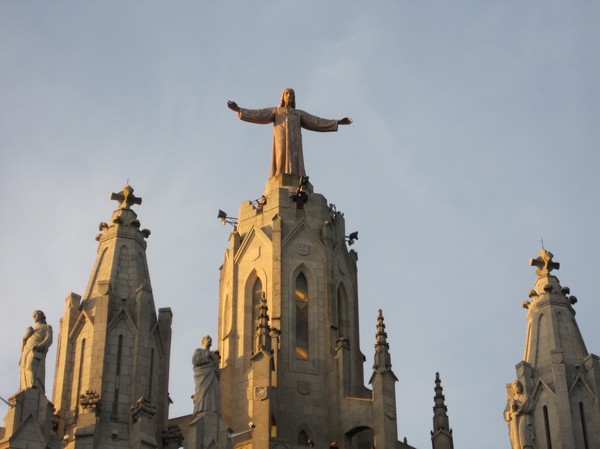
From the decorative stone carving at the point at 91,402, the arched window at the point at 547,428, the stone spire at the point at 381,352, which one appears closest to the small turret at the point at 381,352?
the stone spire at the point at 381,352

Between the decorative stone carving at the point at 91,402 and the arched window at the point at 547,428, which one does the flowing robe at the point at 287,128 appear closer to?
the arched window at the point at 547,428

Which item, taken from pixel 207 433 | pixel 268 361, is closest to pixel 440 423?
pixel 268 361

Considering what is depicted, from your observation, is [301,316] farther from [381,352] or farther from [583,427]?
[583,427]

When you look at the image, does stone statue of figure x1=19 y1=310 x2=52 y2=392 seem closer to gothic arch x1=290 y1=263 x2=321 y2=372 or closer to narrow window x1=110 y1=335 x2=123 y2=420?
narrow window x1=110 y1=335 x2=123 y2=420

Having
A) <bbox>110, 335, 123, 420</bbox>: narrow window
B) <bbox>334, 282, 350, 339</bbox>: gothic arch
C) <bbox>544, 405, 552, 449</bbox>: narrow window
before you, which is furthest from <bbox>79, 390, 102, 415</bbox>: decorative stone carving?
<bbox>544, 405, 552, 449</bbox>: narrow window

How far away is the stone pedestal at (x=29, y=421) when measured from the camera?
172ft

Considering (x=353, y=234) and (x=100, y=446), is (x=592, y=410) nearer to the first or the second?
(x=353, y=234)

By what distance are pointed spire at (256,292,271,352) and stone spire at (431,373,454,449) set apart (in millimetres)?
5943

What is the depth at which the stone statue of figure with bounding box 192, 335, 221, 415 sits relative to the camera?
56031 mm

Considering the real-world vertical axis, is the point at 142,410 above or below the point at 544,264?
below

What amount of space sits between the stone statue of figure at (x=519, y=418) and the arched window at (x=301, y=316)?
701 cm

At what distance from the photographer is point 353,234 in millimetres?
67000

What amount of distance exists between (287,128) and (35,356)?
674 inches

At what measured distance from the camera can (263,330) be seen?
60844mm
